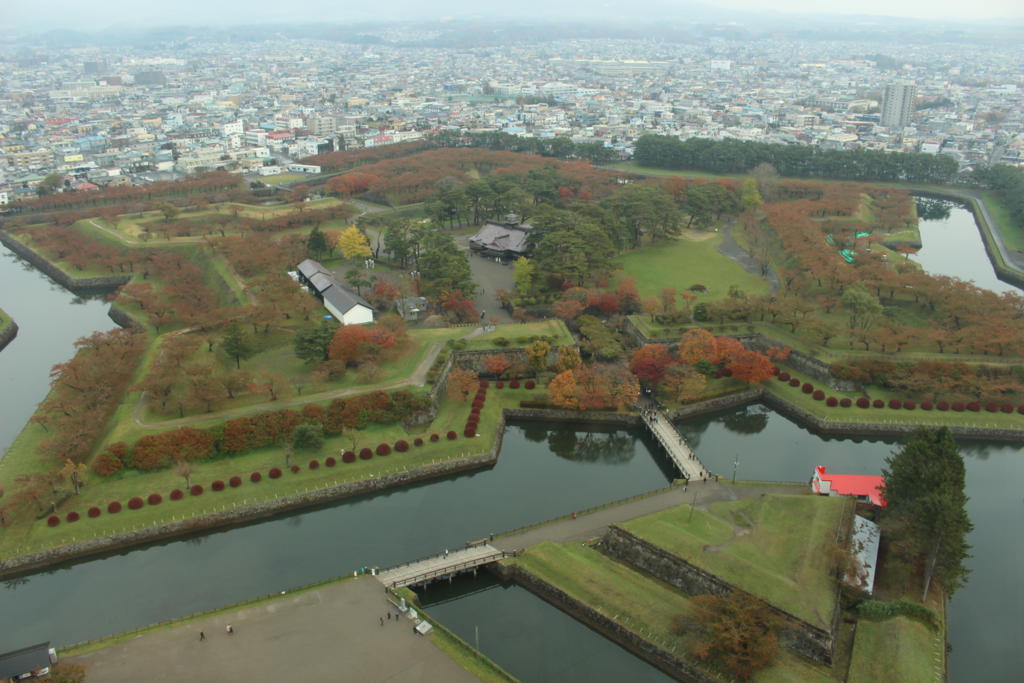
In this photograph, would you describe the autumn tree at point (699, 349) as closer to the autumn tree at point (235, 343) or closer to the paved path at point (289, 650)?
the paved path at point (289, 650)

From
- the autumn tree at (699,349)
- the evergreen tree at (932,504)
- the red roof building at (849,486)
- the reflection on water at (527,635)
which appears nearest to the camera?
the reflection on water at (527,635)

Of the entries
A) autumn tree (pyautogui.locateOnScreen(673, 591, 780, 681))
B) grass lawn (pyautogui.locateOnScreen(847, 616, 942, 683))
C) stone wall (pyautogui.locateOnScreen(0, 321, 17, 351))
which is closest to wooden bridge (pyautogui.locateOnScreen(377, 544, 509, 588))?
autumn tree (pyautogui.locateOnScreen(673, 591, 780, 681))

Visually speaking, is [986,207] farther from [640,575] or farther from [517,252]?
[640,575]

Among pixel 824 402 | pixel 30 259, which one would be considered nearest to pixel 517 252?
pixel 824 402

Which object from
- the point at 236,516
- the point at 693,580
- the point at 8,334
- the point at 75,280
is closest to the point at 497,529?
the point at 693,580

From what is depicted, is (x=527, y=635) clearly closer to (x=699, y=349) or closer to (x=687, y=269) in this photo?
(x=699, y=349)

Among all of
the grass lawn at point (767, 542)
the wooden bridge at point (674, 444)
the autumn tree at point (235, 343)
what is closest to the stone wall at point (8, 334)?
the autumn tree at point (235, 343)
